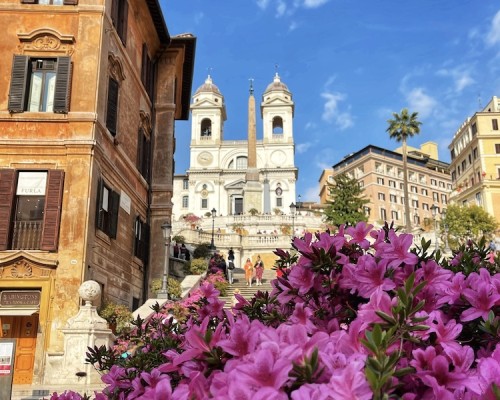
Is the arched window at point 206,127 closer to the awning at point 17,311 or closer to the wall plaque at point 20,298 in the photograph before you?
the wall plaque at point 20,298

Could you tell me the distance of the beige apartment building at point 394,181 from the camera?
101312 millimetres

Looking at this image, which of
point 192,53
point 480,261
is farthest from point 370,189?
point 480,261

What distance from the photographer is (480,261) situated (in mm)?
3283

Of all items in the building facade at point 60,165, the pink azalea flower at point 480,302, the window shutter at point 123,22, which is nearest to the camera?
the pink azalea flower at point 480,302

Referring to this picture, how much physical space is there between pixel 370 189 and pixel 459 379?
102249 millimetres

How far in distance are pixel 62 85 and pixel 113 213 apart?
4506 mm

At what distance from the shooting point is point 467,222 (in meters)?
49.7

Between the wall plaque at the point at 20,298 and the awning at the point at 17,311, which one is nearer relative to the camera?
the awning at the point at 17,311

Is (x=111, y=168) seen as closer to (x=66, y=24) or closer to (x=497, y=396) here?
(x=66, y=24)

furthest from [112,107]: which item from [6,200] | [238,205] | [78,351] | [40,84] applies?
[238,205]

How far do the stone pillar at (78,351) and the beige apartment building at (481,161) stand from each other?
57.1 meters

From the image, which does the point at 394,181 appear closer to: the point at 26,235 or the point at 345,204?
the point at 345,204

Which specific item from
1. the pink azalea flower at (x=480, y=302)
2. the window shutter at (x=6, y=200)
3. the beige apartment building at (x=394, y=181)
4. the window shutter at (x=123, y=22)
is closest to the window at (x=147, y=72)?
the window shutter at (x=123, y=22)

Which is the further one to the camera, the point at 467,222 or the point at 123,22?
the point at 467,222
